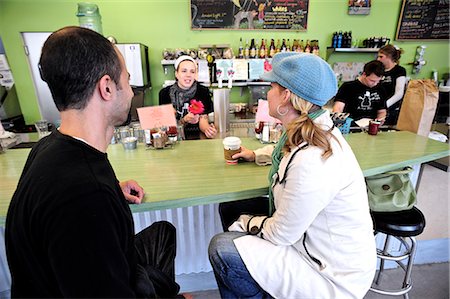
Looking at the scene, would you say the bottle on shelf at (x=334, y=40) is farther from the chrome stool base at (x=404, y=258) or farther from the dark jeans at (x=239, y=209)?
the dark jeans at (x=239, y=209)

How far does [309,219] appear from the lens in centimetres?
100

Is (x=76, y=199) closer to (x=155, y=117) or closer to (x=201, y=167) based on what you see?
(x=201, y=167)

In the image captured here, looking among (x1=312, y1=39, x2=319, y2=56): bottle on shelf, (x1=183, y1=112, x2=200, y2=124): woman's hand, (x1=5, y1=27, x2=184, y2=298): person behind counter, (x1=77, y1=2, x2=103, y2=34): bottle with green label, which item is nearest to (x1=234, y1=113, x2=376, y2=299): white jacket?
(x1=5, y1=27, x2=184, y2=298): person behind counter

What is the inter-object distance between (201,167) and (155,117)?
626 mm

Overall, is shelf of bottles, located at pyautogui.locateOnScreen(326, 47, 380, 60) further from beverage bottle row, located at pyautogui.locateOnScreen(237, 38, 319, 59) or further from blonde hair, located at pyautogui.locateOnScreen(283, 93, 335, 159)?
blonde hair, located at pyautogui.locateOnScreen(283, 93, 335, 159)

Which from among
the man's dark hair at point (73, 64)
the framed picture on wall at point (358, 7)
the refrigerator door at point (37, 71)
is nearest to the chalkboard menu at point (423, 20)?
the framed picture on wall at point (358, 7)

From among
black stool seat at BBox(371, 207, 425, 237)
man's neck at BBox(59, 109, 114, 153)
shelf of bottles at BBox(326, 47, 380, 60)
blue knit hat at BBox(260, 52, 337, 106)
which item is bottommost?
black stool seat at BBox(371, 207, 425, 237)

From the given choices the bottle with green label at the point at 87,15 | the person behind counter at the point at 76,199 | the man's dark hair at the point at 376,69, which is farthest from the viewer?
the bottle with green label at the point at 87,15

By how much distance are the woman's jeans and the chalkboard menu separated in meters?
4.89

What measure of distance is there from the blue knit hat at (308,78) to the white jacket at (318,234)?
0.10 m

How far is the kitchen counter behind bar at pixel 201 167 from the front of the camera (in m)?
1.17

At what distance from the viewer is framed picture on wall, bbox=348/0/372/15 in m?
4.15

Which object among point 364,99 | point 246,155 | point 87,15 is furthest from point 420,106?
point 87,15

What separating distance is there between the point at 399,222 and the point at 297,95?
96 centimetres
